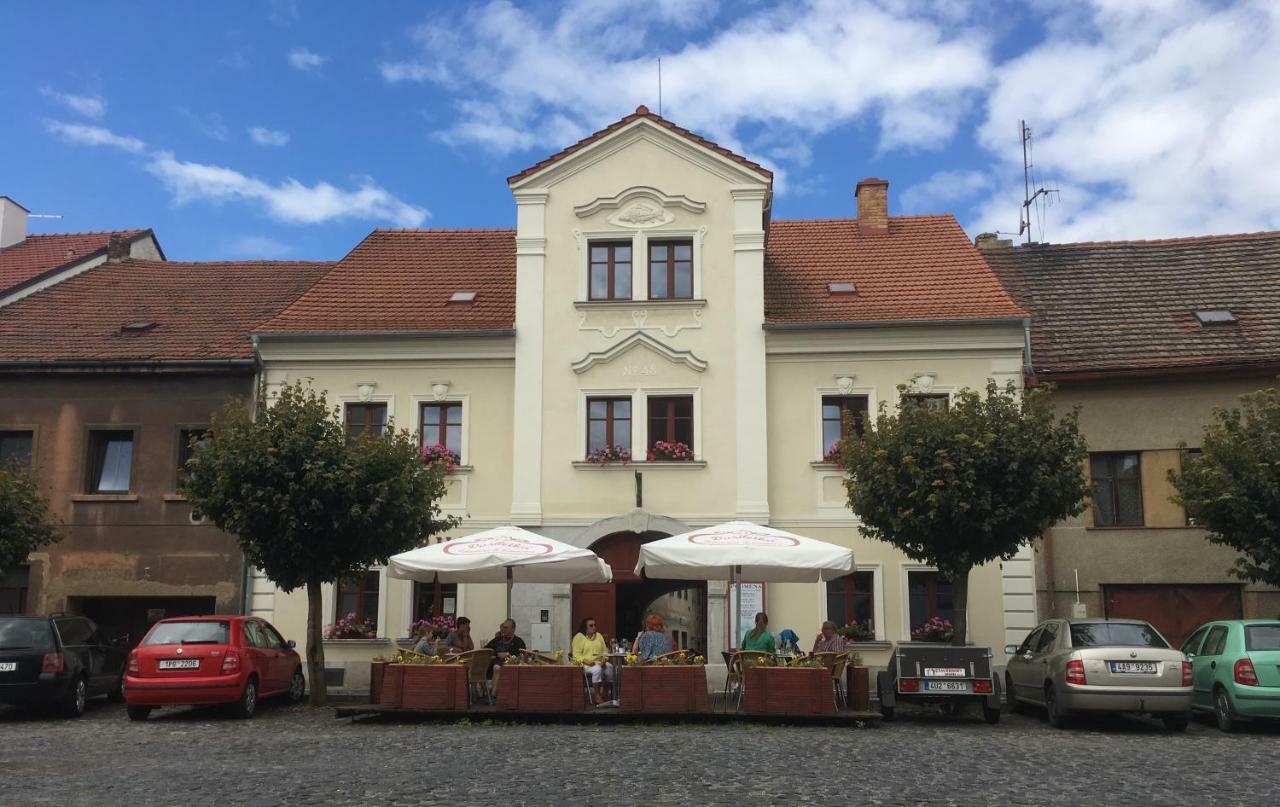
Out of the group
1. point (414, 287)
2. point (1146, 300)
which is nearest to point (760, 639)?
point (414, 287)

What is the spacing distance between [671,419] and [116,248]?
15725 millimetres

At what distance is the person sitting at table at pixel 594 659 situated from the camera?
16.8 m

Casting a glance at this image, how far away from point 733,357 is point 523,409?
3982mm

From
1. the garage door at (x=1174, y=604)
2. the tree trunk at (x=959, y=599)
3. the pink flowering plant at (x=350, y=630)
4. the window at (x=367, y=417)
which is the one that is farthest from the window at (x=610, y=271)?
the garage door at (x=1174, y=604)

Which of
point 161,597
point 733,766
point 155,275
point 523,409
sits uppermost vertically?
point 155,275

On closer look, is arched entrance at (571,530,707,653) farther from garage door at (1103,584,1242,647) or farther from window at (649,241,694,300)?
garage door at (1103,584,1242,647)

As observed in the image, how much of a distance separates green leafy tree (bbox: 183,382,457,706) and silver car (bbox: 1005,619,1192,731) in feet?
31.6

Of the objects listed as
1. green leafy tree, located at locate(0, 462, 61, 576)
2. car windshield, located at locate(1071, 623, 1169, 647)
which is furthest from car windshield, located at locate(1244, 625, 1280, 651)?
green leafy tree, located at locate(0, 462, 61, 576)

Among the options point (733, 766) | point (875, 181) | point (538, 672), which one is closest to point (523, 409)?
point (538, 672)

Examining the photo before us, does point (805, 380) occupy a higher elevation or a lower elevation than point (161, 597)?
higher

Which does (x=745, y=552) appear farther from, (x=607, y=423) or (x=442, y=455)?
(x=442, y=455)

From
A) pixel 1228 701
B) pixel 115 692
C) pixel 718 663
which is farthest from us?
pixel 718 663

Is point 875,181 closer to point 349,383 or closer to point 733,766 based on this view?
point 349,383

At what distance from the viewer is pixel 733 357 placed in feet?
75.1
